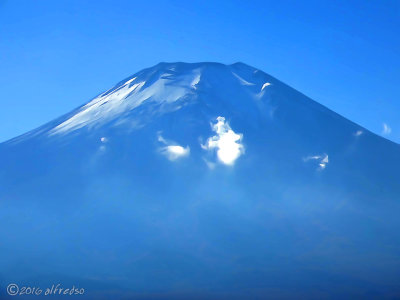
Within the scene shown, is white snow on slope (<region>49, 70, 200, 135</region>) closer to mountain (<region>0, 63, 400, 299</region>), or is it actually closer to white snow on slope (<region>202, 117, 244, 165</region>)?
mountain (<region>0, 63, 400, 299</region>)

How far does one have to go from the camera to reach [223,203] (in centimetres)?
2411

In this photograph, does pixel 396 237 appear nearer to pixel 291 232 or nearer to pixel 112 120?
pixel 291 232

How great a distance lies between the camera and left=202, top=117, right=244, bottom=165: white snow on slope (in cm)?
2600

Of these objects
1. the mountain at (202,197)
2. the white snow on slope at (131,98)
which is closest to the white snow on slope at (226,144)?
the mountain at (202,197)

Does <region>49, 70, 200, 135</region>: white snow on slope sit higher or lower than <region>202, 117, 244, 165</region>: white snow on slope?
higher

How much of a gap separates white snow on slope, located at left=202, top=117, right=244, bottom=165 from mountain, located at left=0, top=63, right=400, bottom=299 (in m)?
0.06

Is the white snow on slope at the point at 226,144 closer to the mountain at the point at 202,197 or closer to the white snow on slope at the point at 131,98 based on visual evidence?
the mountain at the point at 202,197

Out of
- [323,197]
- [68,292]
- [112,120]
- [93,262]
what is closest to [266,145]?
[323,197]

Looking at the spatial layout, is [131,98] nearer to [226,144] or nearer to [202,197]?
[226,144]

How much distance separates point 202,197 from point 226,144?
3.34 metres

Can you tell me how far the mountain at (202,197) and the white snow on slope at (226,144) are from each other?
6 cm

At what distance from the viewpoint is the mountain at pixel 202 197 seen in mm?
20516

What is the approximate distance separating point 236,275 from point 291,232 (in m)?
3.49

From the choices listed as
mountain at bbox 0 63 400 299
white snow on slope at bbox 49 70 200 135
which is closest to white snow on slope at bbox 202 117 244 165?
mountain at bbox 0 63 400 299
